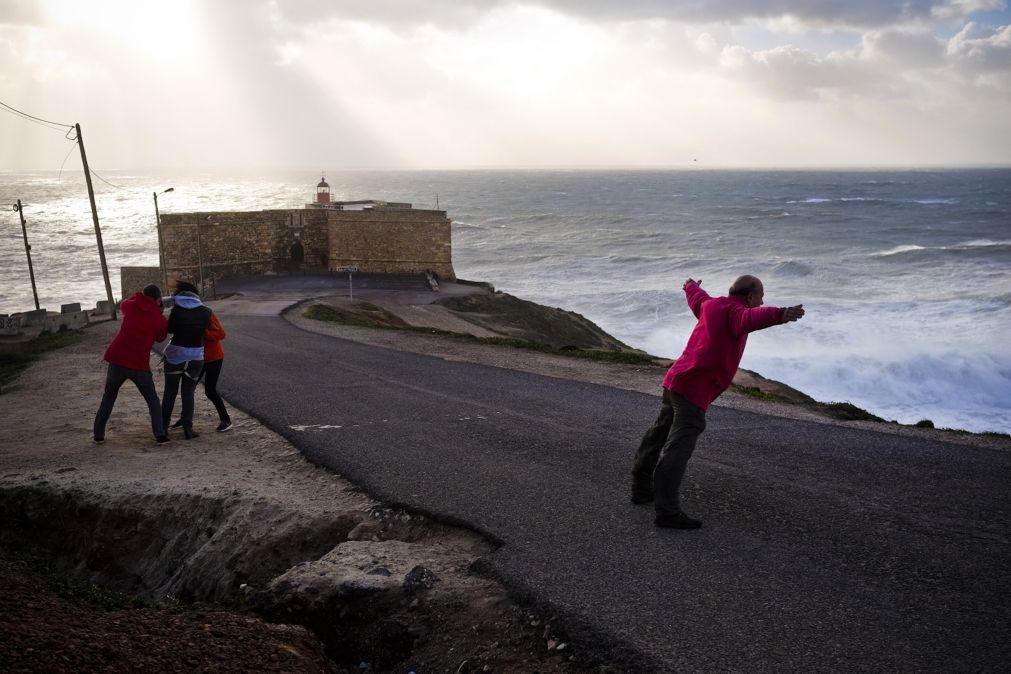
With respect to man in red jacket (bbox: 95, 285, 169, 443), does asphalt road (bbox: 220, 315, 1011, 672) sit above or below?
below

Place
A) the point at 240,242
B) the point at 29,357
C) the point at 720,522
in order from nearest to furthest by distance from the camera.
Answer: the point at 720,522
the point at 29,357
the point at 240,242

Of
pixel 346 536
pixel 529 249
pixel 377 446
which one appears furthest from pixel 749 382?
pixel 529 249

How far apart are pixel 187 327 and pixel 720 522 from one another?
5852mm

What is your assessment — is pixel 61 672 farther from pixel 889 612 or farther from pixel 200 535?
pixel 889 612

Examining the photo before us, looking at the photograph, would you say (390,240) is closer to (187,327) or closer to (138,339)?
(187,327)

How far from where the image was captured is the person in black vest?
29.8 ft

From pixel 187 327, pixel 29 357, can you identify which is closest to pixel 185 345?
pixel 187 327

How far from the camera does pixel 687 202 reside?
13738 centimetres

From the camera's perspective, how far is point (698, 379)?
6117 millimetres

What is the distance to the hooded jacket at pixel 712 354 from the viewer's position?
19.6ft

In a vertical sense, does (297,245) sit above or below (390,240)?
below

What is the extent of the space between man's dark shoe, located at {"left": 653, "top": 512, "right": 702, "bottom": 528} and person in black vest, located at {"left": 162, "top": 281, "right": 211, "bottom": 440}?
5398 millimetres

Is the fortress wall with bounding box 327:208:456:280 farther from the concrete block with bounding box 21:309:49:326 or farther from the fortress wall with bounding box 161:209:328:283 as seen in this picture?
the concrete block with bounding box 21:309:49:326

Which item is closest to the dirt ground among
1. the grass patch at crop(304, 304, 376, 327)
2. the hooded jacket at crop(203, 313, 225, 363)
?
the hooded jacket at crop(203, 313, 225, 363)
